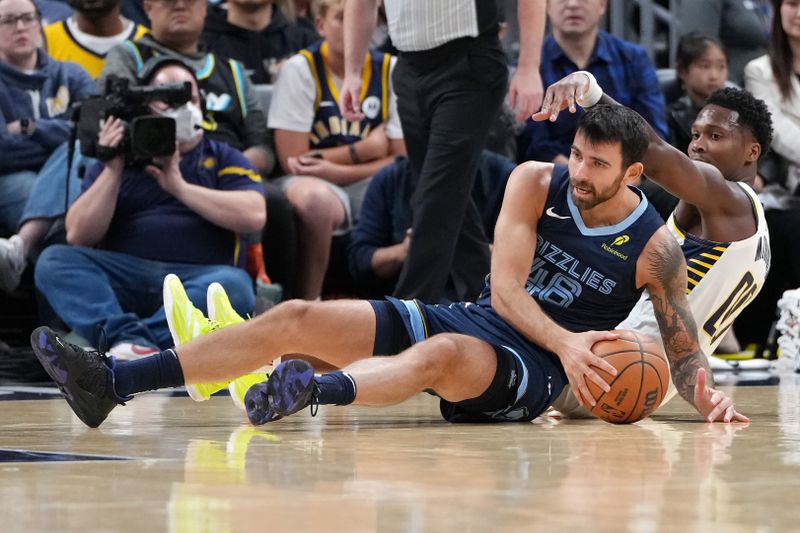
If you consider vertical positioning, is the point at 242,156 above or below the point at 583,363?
above

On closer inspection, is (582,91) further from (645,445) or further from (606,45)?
(606,45)

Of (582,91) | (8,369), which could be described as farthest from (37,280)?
(582,91)

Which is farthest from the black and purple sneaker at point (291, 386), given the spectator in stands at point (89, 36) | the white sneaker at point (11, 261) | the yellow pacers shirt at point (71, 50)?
the yellow pacers shirt at point (71, 50)

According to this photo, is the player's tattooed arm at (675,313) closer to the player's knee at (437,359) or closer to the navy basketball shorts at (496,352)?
the navy basketball shorts at (496,352)

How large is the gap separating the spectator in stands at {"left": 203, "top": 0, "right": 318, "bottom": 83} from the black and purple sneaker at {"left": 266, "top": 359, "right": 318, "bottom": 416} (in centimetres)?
Result: 453

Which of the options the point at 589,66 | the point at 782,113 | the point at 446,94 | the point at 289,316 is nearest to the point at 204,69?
the point at 446,94

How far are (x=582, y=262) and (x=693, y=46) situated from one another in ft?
14.1

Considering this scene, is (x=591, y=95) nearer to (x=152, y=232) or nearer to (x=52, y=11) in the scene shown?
(x=152, y=232)

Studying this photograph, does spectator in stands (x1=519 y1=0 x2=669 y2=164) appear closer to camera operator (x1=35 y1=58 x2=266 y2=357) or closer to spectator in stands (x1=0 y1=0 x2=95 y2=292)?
camera operator (x1=35 y1=58 x2=266 y2=357)

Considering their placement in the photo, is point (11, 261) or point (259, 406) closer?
point (259, 406)

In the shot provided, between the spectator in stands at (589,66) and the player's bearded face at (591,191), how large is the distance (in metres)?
3.43

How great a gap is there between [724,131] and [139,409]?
2283 millimetres

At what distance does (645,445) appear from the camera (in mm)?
3447

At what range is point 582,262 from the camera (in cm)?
414
